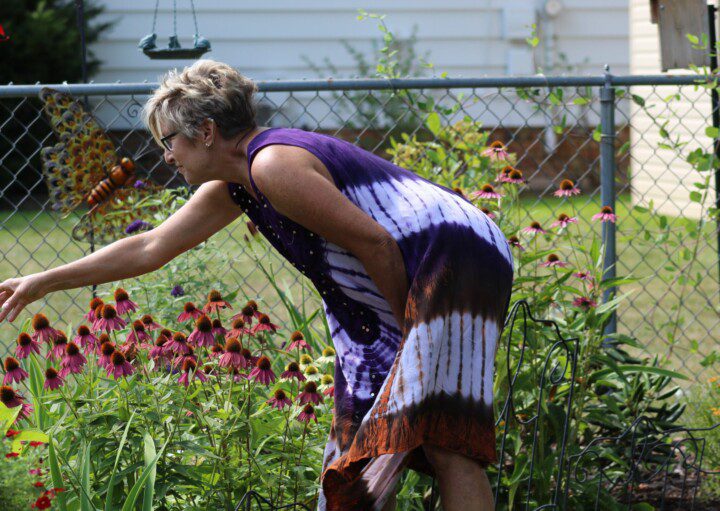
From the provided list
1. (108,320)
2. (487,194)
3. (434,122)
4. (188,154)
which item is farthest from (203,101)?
(434,122)

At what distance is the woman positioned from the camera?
2.17 m

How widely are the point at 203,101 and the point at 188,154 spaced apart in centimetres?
13

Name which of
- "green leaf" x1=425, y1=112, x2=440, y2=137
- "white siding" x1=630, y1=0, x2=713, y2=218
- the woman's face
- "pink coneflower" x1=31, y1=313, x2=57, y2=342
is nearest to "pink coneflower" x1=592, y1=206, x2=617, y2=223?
"green leaf" x1=425, y1=112, x2=440, y2=137

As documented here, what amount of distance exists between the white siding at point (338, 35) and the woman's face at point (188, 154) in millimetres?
8419

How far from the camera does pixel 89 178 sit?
3926 mm

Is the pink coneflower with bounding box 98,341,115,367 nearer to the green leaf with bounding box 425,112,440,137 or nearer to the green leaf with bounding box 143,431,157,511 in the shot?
the green leaf with bounding box 143,431,157,511

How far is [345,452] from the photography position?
2.42m

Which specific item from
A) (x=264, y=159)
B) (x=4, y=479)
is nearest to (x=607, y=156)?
(x=264, y=159)

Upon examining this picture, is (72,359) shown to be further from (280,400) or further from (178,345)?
(280,400)

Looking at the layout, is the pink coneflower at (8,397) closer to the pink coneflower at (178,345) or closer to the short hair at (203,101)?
the pink coneflower at (178,345)

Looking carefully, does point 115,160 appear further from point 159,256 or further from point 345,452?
point 345,452

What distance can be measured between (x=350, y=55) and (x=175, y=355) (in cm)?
893

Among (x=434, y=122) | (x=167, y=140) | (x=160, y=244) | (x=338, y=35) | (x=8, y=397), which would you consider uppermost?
(x=338, y=35)

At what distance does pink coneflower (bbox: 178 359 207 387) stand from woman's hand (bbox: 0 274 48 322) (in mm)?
405
